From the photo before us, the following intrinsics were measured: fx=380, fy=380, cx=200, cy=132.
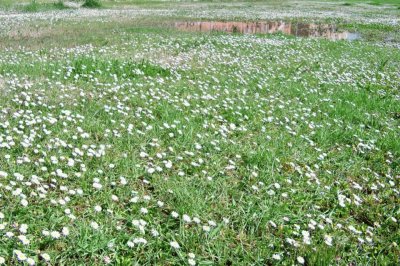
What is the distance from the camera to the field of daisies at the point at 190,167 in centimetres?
416

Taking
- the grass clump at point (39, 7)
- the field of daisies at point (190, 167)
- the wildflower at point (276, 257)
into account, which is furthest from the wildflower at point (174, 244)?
the grass clump at point (39, 7)

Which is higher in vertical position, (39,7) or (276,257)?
(39,7)

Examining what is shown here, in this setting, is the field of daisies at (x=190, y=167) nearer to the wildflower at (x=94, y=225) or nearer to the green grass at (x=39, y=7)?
the wildflower at (x=94, y=225)

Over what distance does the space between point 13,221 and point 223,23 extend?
27.5 m

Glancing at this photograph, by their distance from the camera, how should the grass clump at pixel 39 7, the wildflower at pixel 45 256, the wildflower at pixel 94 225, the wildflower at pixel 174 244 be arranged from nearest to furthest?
the wildflower at pixel 45 256 → the wildflower at pixel 174 244 → the wildflower at pixel 94 225 → the grass clump at pixel 39 7

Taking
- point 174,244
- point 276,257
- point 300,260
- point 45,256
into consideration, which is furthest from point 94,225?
point 300,260

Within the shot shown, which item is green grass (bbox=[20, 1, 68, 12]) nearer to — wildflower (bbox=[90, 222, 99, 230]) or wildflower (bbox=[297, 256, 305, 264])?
wildflower (bbox=[90, 222, 99, 230])

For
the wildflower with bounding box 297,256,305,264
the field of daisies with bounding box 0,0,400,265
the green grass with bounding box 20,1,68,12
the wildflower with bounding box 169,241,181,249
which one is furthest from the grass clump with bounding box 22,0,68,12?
the wildflower with bounding box 297,256,305,264

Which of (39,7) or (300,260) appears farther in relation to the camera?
(39,7)

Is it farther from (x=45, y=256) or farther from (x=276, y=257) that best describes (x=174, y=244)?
(x=45, y=256)

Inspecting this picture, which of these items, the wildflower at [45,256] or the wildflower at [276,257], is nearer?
the wildflower at [45,256]

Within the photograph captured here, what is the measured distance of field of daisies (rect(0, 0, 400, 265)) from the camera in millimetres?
4156

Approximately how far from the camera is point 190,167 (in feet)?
19.4

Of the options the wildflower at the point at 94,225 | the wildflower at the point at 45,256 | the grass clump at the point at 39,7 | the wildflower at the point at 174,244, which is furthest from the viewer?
the grass clump at the point at 39,7
